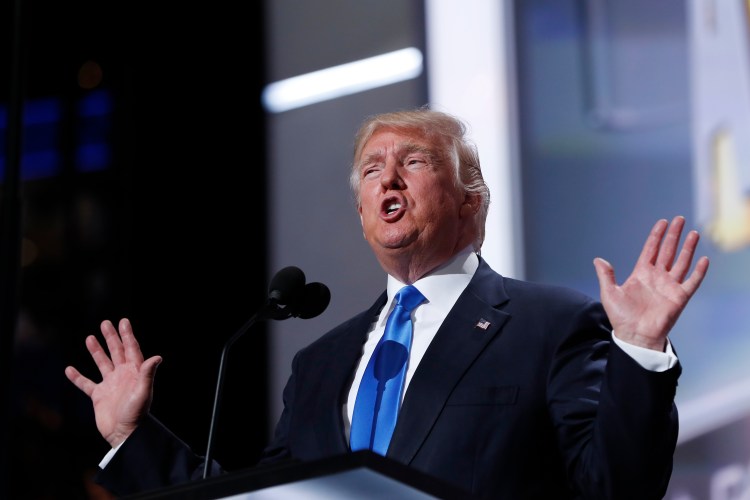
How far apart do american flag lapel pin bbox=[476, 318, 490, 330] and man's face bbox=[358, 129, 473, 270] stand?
8.3 inches

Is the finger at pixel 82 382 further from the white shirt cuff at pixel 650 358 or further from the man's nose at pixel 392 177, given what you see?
the white shirt cuff at pixel 650 358

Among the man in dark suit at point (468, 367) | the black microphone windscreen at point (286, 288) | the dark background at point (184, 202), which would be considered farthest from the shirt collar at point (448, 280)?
the dark background at point (184, 202)

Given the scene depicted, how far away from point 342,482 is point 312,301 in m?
0.96

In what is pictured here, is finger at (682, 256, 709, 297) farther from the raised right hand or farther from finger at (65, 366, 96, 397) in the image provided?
finger at (65, 366, 96, 397)

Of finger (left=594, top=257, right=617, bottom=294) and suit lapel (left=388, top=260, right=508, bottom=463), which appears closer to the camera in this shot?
finger (left=594, top=257, right=617, bottom=294)

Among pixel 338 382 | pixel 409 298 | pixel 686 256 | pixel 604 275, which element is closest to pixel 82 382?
pixel 338 382

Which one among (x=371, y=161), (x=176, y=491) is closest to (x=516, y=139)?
(x=371, y=161)

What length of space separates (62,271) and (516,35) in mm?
2968

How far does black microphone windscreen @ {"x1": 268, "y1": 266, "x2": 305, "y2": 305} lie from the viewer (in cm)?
180

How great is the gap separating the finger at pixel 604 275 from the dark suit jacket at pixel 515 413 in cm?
9

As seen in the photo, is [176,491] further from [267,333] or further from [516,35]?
[267,333]

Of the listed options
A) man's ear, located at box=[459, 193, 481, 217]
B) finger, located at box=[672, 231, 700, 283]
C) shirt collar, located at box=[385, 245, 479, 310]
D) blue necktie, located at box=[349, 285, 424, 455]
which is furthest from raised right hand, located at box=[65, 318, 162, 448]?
finger, located at box=[672, 231, 700, 283]

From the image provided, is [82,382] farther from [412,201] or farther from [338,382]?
[412,201]

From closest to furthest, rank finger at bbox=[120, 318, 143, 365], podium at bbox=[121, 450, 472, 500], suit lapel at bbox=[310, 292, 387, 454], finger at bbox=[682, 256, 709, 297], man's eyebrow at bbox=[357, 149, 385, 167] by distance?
podium at bbox=[121, 450, 472, 500], finger at bbox=[682, 256, 709, 297], suit lapel at bbox=[310, 292, 387, 454], finger at bbox=[120, 318, 143, 365], man's eyebrow at bbox=[357, 149, 385, 167]
